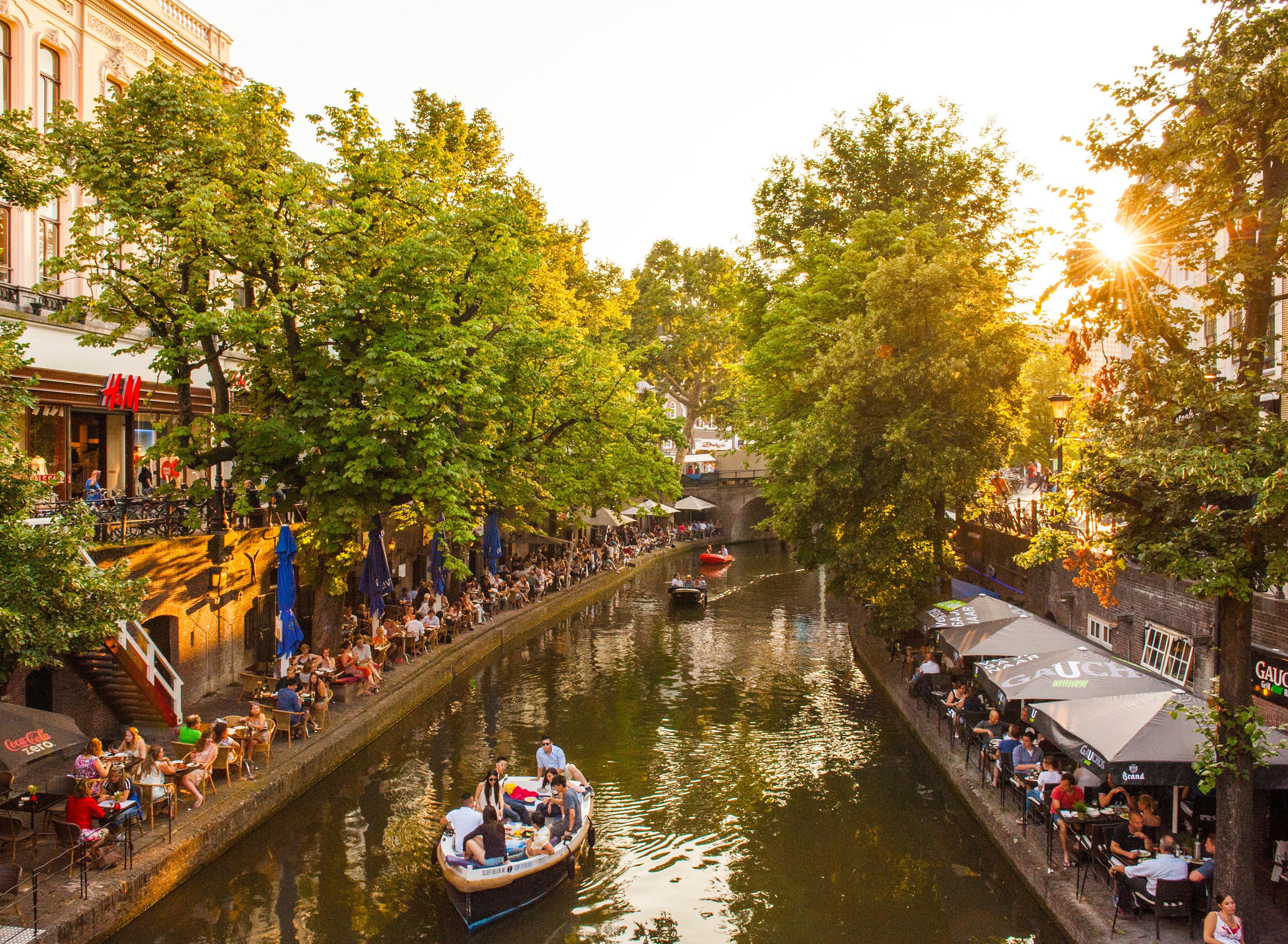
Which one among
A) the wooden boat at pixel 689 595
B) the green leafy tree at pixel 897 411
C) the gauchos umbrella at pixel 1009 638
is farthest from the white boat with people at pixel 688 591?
the gauchos umbrella at pixel 1009 638

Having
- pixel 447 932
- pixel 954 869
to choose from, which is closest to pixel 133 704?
pixel 447 932

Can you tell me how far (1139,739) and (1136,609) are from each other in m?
7.90

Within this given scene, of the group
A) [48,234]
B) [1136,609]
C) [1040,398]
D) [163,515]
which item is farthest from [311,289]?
[1040,398]

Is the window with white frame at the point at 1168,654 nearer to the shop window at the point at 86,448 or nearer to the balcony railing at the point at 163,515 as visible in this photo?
the balcony railing at the point at 163,515

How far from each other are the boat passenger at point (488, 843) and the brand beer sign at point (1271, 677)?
1022 centimetres

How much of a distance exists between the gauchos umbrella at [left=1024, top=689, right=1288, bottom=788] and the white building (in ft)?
58.8

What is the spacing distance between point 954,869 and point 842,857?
166cm

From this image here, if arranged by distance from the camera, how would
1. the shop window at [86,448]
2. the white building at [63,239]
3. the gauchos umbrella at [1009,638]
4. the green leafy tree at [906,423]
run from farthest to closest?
the shop window at [86,448] < the green leafy tree at [906,423] < the white building at [63,239] < the gauchos umbrella at [1009,638]

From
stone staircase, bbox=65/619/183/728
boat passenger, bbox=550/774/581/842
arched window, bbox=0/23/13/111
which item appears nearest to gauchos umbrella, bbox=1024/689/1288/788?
boat passenger, bbox=550/774/581/842

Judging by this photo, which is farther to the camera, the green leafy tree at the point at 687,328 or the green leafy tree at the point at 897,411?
the green leafy tree at the point at 687,328

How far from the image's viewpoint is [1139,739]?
11.3 metres

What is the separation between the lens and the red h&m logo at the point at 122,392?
2327 cm

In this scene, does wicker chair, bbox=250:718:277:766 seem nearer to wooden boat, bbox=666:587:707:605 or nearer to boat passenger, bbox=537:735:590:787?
boat passenger, bbox=537:735:590:787

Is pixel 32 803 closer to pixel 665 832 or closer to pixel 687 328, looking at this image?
pixel 665 832
